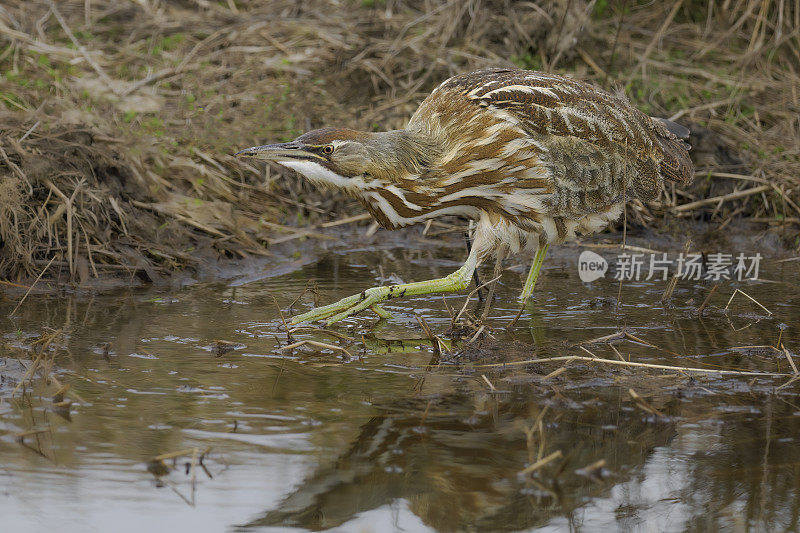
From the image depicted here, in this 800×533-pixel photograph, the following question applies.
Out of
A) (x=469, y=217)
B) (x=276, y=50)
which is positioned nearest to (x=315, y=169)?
(x=469, y=217)

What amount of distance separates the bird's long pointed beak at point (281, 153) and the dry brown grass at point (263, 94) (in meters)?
1.57

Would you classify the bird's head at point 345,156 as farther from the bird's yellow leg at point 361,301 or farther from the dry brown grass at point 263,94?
the dry brown grass at point 263,94

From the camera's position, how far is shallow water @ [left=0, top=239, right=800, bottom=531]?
9.09ft

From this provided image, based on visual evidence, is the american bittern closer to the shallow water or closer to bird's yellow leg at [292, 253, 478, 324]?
bird's yellow leg at [292, 253, 478, 324]

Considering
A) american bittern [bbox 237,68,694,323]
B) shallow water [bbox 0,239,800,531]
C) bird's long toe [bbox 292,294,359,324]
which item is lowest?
shallow water [bbox 0,239,800,531]

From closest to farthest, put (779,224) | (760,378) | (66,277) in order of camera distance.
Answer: (760,378) < (66,277) < (779,224)

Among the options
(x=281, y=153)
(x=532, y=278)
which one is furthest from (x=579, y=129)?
(x=281, y=153)

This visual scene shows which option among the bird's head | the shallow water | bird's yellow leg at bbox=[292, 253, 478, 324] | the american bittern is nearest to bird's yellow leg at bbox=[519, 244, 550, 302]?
the american bittern

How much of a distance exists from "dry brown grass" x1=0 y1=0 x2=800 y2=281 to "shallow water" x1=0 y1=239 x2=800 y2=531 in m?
0.93

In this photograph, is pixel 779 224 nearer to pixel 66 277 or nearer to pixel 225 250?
pixel 225 250

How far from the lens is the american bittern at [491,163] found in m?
4.46

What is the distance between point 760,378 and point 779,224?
3.08 m

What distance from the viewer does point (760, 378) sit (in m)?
3.87

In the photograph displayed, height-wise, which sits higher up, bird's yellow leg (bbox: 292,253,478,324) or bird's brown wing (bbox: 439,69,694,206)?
bird's brown wing (bbox: 439,69,694,206)
